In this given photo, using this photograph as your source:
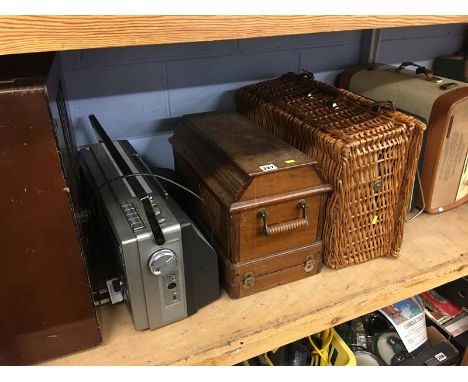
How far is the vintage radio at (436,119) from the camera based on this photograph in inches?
35.9

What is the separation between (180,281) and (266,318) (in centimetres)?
17

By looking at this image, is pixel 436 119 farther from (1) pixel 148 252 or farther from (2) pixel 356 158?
(1) pixel 148 252

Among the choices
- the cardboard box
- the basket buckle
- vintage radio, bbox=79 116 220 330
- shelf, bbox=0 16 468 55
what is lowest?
the cardboard box

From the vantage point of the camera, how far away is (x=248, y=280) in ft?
2.52

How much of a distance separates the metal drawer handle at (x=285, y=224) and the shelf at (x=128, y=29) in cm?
29

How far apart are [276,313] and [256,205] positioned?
0.21 meters

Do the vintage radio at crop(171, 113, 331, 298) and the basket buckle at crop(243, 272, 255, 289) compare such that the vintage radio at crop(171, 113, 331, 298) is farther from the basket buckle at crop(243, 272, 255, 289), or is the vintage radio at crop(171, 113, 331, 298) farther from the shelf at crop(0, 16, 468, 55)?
the shelf at crop(0, 16, 468, 55)

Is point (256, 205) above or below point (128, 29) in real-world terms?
below

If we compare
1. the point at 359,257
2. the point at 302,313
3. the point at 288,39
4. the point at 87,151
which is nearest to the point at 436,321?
A: the point at 359,257

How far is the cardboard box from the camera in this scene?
104 cm

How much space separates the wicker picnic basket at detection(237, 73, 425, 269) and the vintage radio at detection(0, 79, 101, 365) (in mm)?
448

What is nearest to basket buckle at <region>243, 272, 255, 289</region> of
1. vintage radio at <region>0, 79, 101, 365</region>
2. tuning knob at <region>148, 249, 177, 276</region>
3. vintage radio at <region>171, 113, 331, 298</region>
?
vintage radio at <region>171, 113, 331, 298</region>

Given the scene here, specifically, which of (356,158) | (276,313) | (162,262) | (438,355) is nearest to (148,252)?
(162,262)
